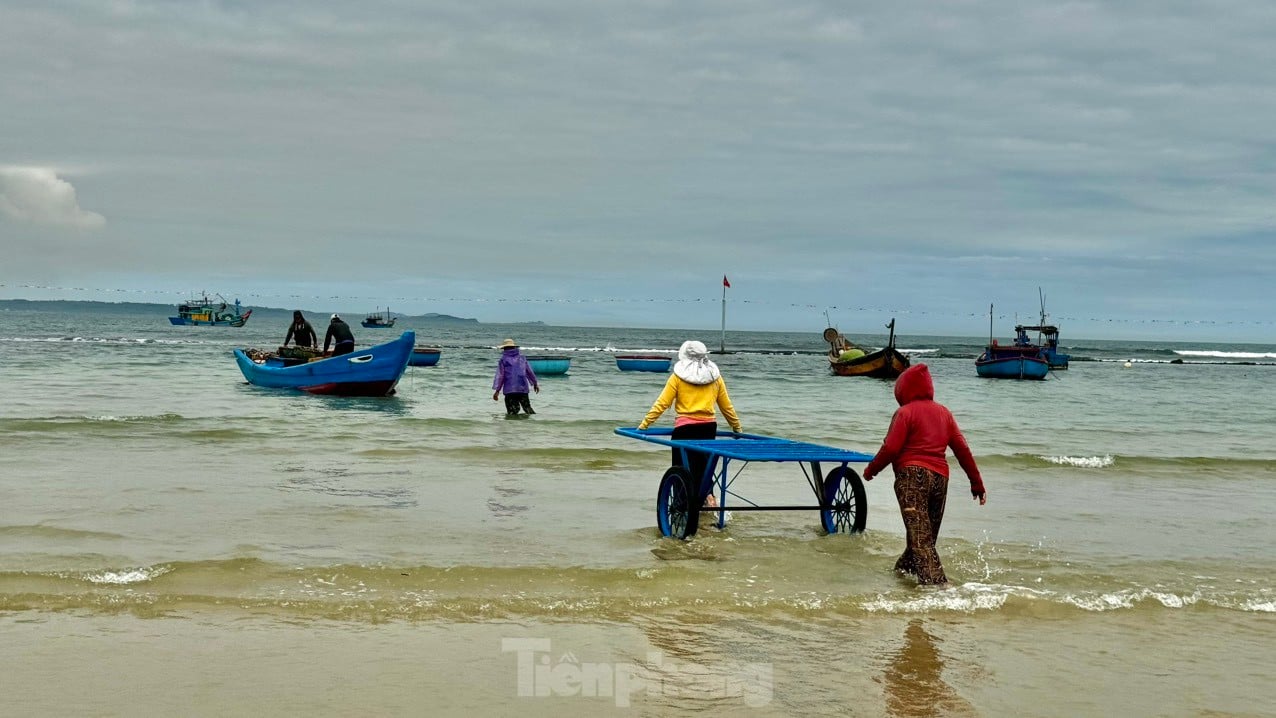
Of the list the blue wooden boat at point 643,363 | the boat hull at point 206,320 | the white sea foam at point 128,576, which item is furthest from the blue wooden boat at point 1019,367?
the boat hull at point 206,320

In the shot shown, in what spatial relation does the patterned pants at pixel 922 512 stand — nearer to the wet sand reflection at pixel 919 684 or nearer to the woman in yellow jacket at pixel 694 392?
the wet sand reflection at pixel 919 684

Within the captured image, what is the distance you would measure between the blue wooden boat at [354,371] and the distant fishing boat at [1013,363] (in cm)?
3684

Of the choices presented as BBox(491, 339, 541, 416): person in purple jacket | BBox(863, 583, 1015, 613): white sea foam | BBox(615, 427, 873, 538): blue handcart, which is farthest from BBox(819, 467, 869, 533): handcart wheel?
BBox(491, 339, 541, 416): person in purple jacket

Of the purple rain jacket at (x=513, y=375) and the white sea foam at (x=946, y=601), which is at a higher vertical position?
the purple rain jacket at (x=513, y=375)

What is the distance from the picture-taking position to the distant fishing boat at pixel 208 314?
128250 mm

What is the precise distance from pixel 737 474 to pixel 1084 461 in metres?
9.77

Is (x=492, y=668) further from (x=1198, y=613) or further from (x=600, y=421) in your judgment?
(x=600, y=421)

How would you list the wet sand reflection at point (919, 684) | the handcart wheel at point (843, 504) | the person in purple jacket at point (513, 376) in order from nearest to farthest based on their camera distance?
the wet sand reflection at point (919, 684) < the handcart wheel at point (843, 504) < the person in purple jacket at point (513, 376)

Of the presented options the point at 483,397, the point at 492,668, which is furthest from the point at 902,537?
the point at 483,397

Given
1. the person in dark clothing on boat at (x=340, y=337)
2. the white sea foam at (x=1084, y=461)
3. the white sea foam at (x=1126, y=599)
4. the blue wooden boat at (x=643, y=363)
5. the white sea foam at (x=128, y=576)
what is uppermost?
the person in dark clothing on boat at (x=340, y=337)

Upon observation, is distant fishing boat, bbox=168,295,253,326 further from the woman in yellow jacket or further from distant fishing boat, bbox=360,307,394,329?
the woman in yellow jacket

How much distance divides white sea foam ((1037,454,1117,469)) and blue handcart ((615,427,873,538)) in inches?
316

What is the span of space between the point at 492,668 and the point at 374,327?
551 feet

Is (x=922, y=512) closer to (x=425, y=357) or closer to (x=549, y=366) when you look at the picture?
(x=549, y=366)
